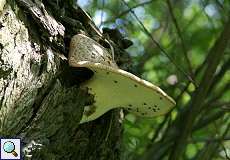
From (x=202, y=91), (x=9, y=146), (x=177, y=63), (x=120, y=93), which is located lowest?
(x=9, y=146)

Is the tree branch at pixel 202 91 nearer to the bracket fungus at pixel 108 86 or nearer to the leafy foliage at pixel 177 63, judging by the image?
the leafy foliage at pixel 177 63

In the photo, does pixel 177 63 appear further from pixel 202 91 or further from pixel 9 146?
pixel 9 146

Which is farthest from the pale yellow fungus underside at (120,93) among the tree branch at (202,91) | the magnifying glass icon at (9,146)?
the tree branch at (202,91)

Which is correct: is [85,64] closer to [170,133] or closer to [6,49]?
[6,49]

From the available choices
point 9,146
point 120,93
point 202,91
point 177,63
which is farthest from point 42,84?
point 177,63

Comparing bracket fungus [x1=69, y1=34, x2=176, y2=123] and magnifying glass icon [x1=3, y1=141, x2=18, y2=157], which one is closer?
magnifying glass icon [x1=3, y1=141, x2=18, y2=157]

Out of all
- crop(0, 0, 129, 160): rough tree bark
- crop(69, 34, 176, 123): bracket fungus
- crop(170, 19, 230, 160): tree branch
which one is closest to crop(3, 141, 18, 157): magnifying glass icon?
crop(0, 0, 129, 160): rough tree bark

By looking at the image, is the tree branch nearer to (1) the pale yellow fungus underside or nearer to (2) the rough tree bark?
(1) the pale yellow fungus underside
